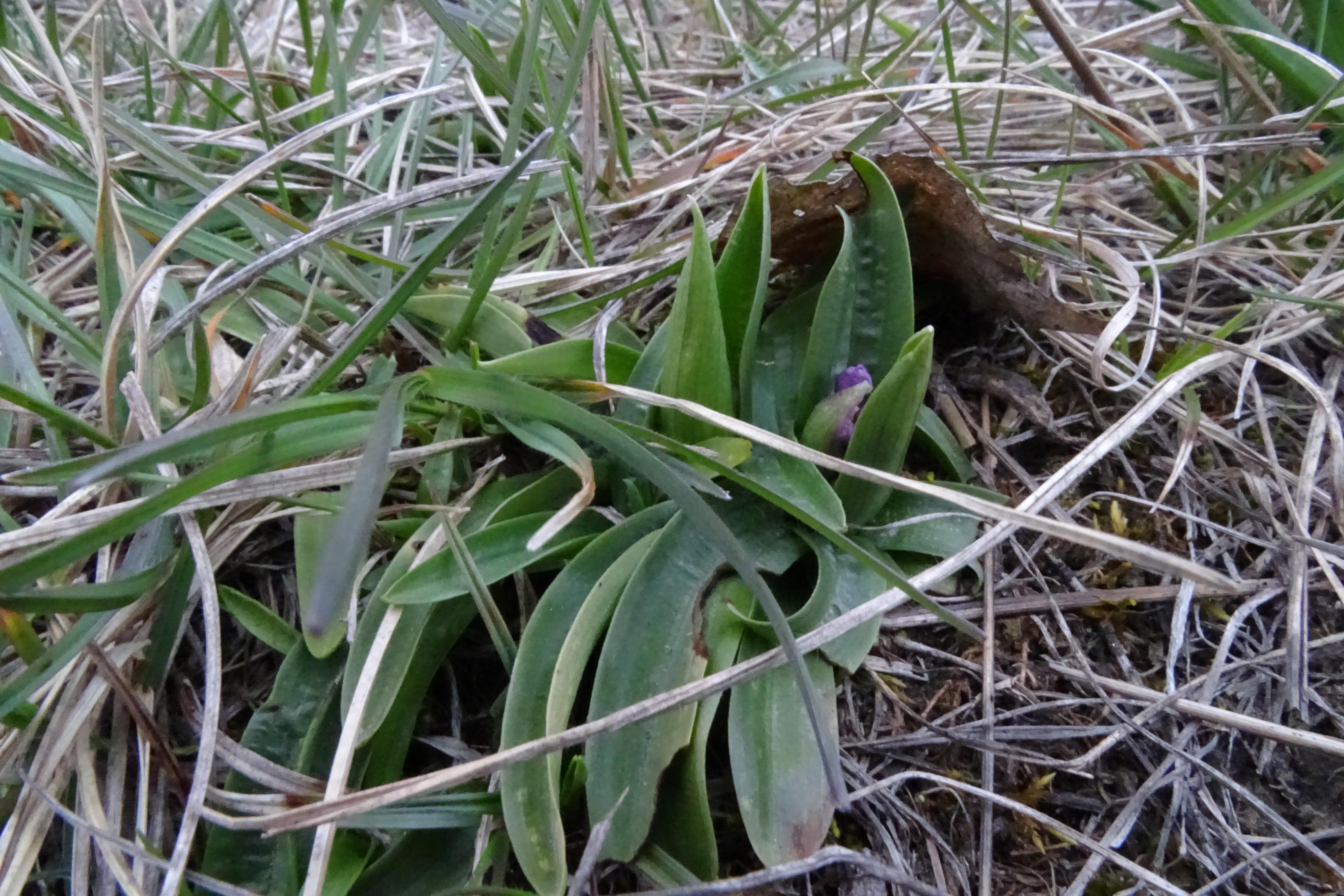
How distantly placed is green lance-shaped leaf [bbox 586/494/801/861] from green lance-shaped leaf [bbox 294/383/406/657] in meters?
0.28

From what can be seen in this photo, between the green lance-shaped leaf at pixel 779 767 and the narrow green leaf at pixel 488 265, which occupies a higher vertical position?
the narrow green leaf at pixel 488 265

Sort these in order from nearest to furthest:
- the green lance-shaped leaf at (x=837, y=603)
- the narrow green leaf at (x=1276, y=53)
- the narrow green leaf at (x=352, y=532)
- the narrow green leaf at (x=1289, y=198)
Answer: the narrow green leaf at (x=352, y=532), the green lance-shaped leaf at (x=837, y=603), the narrow green leaf at (x=1289, y=198), the narrow green leaf at (x=1276, y=53)

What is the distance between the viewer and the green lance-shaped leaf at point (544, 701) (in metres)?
0.71

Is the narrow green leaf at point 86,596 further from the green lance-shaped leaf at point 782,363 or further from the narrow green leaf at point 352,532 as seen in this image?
the green lance-shaped leaf at point 782,363

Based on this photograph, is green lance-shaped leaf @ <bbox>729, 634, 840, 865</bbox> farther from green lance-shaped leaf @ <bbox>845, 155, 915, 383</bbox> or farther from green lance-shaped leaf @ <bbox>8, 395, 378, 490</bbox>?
green lance-shaped leaf @ <bbox>8, 395, 378, 490</bbox>

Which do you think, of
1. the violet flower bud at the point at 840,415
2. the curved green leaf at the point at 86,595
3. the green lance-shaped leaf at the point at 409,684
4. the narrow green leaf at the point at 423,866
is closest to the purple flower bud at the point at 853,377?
the violet flower bud at the point at 840,415

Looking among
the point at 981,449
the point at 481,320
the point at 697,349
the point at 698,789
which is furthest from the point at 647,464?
the point at 981,449

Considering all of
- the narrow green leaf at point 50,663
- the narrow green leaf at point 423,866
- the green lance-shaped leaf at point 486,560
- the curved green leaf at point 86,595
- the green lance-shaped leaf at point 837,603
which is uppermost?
the curved green leaf at point 86,595

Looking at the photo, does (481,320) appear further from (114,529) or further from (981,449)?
(981,449)

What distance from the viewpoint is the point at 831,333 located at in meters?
0.97

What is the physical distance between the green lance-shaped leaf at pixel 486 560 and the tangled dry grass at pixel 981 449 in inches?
6.1

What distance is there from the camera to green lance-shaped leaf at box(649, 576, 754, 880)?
740 millimetres

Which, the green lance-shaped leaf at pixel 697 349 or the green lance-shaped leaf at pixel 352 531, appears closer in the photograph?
the green lance-shaped leaf at pixel 352 531

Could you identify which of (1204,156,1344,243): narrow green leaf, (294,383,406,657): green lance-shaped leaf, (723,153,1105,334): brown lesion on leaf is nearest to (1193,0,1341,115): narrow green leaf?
(1204,156,1344,243): narrow green leaf
